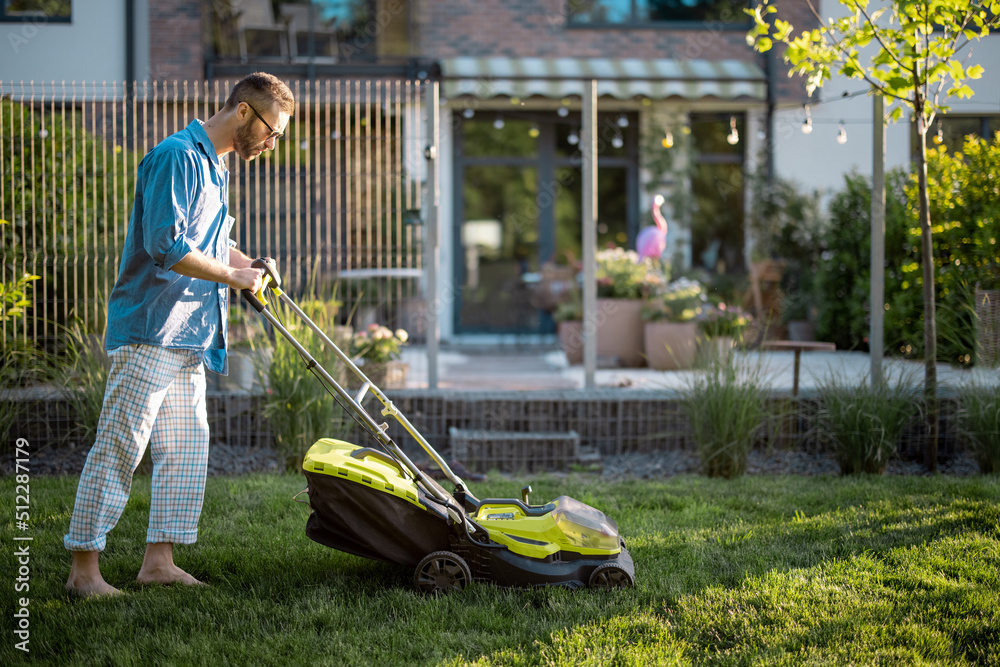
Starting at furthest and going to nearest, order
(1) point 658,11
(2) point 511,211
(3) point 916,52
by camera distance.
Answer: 1. (1) point 658,11
2. (2) point 511,211
3. (3) point 916,52

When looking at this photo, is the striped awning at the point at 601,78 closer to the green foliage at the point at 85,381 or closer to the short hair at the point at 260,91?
the green foliage at the point at 85,381

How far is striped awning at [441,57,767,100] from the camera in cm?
1046

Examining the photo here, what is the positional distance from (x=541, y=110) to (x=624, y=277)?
13.0ft

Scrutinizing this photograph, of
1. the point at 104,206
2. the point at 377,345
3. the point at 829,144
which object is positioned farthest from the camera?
the point at 829,144

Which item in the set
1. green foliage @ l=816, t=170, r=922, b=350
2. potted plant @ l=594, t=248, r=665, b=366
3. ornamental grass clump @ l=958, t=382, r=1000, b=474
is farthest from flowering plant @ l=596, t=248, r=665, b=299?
ornamental grass clump @ l=958, t=382, r=1000, b=474

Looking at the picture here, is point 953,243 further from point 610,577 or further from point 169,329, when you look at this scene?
point 169,329

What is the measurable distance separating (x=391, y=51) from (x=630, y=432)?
7.64m

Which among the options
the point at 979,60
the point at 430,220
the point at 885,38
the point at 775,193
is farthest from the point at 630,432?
the point at 775,193

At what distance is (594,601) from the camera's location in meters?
2.91

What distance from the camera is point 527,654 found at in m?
2.54

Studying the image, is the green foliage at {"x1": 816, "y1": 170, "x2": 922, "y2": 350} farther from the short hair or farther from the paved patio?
the short hair

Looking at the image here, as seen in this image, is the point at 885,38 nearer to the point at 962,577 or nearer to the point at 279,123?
the point at 962,577

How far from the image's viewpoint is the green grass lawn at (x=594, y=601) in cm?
255

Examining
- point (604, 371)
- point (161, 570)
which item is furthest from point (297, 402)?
point (604, 371)
